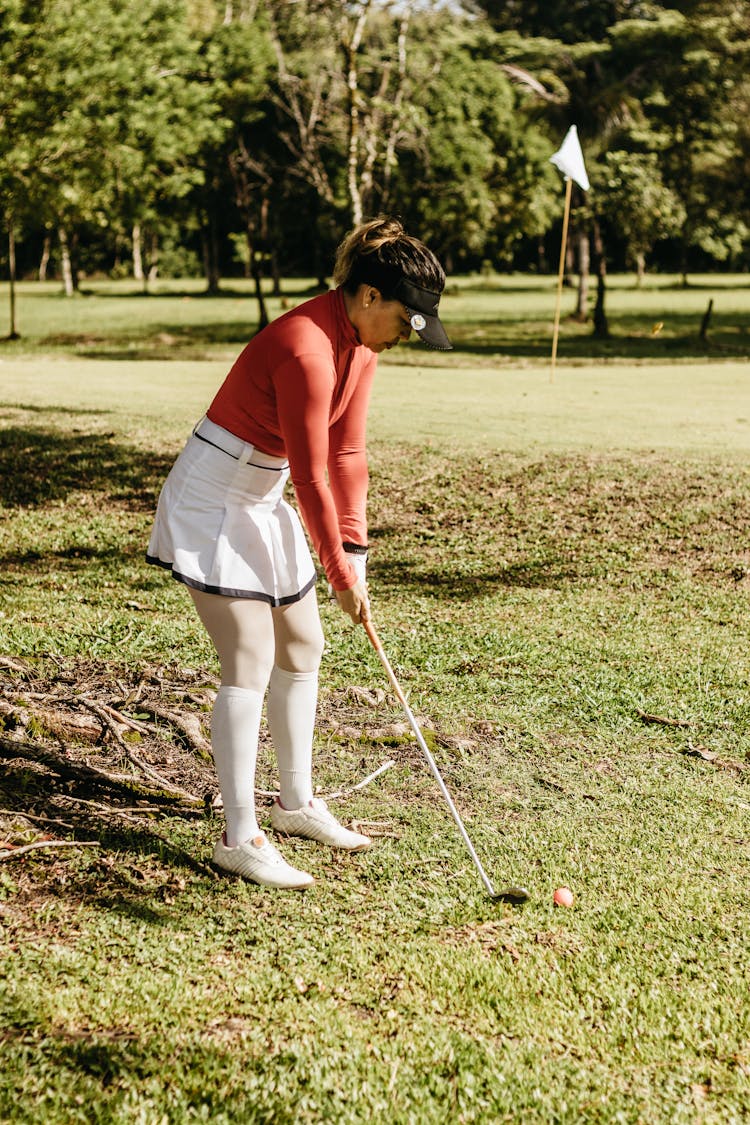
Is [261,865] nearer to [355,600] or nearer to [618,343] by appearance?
[355,600]

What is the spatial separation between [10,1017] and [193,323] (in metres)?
34.4

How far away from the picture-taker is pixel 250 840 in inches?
156

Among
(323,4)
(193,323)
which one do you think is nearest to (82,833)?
(323,4)

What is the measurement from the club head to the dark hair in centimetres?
194

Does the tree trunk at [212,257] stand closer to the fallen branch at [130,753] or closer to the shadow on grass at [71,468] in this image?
the shadow on grass at [71,468]

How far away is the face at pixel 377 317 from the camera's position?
3.71 meters

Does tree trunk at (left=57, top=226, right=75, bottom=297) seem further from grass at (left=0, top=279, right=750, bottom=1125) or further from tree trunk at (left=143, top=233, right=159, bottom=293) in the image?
grass at (left=0, top=279, right=750, bottom=1125)

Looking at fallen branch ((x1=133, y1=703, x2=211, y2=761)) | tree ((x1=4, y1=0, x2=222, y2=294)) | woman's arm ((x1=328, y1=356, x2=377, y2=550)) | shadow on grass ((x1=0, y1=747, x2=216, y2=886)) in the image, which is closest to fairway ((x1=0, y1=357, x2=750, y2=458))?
tree ((x1=4, y1=0, x2=222, y2=294))

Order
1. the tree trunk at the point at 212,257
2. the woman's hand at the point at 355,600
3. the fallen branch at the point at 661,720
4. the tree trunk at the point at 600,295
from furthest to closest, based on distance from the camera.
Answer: the tree trunk at the point at 212,257 < the tree trunk at the point at 600,295 < the fallen branch at the point at 661,720 < the woman's hand at the point at 355,600

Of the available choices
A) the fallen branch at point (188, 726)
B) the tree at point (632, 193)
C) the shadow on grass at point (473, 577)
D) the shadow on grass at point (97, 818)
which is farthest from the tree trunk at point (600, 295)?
the shadow on grass at point (97, 818)

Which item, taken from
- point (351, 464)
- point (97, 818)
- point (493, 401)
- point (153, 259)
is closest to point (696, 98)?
point (493, 401)

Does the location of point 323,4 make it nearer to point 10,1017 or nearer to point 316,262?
point 10,1017

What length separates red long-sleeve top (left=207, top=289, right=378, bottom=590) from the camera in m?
3.59

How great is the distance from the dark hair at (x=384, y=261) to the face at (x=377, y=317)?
0.03 metres
